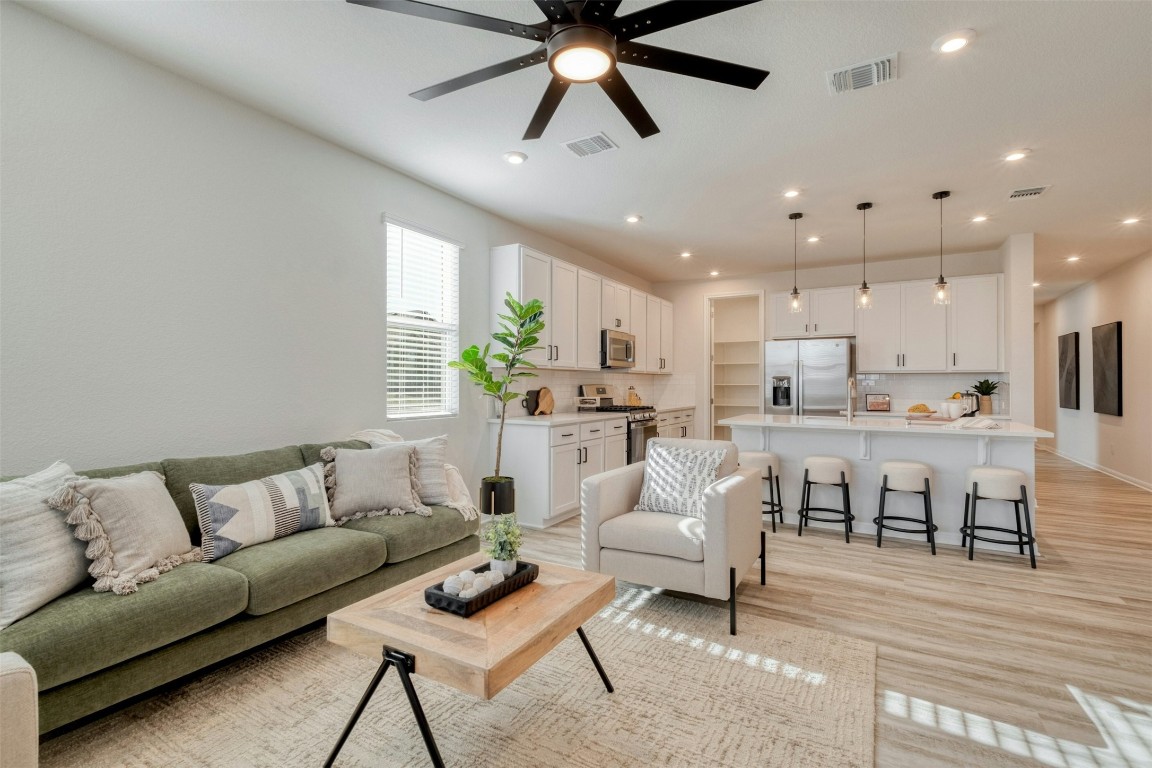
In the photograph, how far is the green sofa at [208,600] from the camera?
177 centimetres

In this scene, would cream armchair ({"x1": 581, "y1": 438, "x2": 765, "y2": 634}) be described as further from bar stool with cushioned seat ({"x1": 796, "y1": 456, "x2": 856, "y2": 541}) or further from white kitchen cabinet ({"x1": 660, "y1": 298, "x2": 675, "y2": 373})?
white kitchen cabinet ({"x1": 660, "y1": 298, "x2": 675, "y2": 373})

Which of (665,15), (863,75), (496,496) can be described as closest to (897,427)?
(863,75)

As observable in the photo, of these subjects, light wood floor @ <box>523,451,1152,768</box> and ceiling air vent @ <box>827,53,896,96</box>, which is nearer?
light wood floor @ <box>523,451,1152,768</box>

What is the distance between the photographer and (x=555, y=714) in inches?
81.7

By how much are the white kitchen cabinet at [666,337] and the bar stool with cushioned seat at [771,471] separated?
313 cm

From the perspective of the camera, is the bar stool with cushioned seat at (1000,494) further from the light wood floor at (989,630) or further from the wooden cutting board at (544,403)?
the wooden cutting board at (544,403)

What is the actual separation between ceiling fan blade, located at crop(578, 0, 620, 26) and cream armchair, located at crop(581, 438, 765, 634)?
2.07 m

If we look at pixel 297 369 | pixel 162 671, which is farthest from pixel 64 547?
pixel 297 369

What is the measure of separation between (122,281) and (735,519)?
325 cm

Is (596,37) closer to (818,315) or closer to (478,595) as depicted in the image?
(478,595)

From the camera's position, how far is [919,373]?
6578mm

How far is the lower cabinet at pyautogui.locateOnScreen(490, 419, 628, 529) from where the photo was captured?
15.5ft

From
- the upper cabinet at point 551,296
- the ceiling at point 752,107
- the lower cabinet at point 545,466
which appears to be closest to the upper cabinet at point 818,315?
the ceiling at point 752,107

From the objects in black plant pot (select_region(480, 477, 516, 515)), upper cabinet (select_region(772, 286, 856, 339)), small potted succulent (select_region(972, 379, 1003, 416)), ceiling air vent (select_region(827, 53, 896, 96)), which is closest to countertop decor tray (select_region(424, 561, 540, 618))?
black plant pot (select_region(480, 477, 516, 515))
